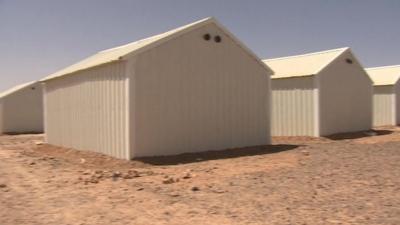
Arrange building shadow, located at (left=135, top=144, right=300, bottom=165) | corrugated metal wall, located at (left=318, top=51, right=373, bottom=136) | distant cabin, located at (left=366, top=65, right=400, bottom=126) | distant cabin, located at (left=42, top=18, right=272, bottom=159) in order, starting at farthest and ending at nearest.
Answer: distant cabin, located at (left=366, top=65, right=400, bottom=126), corrugated metal wall, located at (left=318, top=51, right=373, bottom=136), distant cabin, located at (left=42, top=18, right=272, bottom=159), building shadow, located at (left=135, top=144, right=300, bottom=165)

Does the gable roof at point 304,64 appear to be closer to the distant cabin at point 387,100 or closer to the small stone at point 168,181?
the distant cabin at point 387,100

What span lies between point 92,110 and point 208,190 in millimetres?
8599

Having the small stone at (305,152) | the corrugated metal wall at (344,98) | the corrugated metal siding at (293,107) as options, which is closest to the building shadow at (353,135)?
the corrugated metal wall at (344,98)

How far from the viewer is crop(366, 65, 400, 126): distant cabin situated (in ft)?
107

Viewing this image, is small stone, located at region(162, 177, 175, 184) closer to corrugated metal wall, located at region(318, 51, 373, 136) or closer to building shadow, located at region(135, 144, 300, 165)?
building shadow, located at region(135, 144, 300, 165)

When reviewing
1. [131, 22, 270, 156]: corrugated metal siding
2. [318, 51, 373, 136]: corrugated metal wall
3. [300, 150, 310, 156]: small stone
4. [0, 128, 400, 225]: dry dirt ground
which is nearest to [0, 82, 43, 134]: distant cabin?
[0, 128, 400, 225]: dry dirt ground

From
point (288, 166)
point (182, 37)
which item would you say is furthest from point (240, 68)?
point (288, 166)

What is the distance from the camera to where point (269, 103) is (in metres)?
18.5

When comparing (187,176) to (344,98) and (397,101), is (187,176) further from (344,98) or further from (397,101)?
(397,101)

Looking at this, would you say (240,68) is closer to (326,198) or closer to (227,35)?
(227,35)

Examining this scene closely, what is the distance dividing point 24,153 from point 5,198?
10.5 meters

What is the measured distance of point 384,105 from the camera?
109 ft

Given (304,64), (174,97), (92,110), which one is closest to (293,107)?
(304,64)

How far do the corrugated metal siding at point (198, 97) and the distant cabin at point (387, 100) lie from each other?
1758cm
